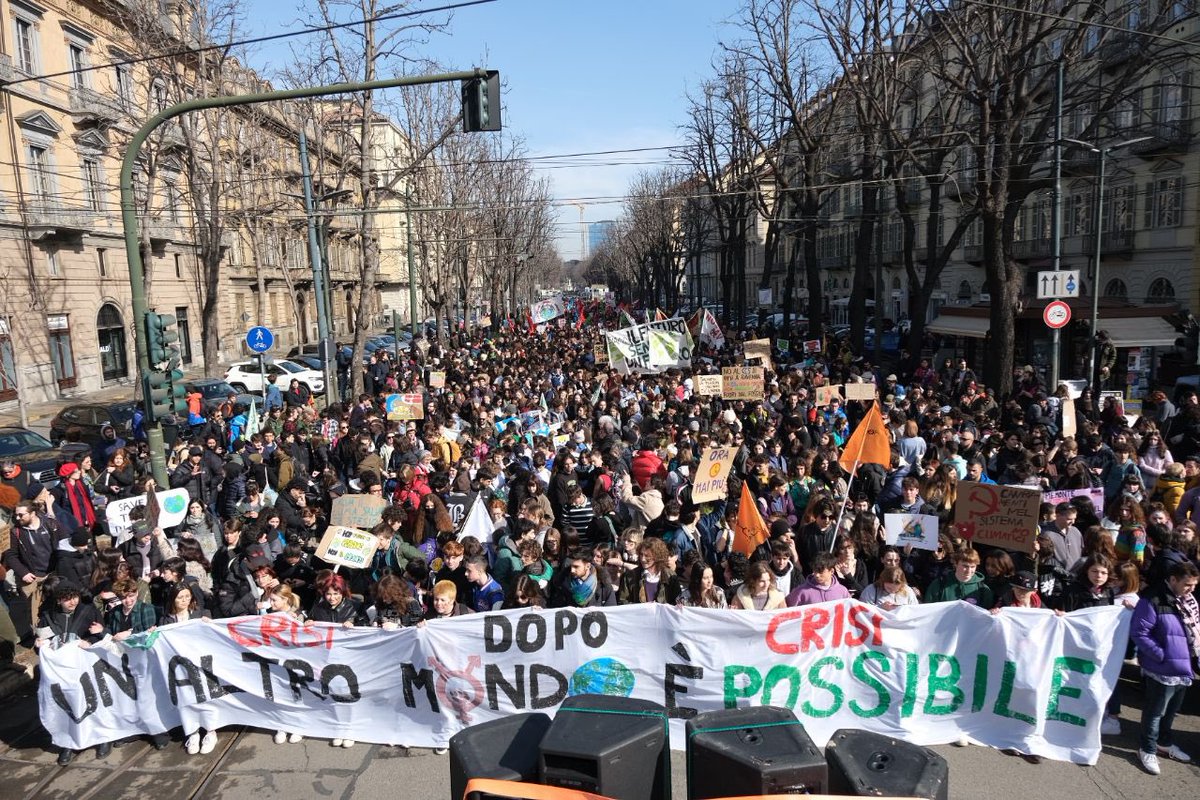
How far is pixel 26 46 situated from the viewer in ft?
94.3

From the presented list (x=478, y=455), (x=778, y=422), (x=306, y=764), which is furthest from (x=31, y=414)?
(x=306, y=764)

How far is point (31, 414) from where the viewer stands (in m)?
26.4

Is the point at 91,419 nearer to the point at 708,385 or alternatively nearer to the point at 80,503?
the point at 80,503

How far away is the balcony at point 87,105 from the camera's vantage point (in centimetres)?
3067

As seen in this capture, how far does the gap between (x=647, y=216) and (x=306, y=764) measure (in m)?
66.8

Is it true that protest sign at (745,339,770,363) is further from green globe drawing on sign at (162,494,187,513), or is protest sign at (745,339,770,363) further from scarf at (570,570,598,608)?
Answer: scarf at (570,570,598,608)

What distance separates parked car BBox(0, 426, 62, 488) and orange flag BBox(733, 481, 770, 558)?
11145 mm

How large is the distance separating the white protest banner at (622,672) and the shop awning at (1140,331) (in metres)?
16.3

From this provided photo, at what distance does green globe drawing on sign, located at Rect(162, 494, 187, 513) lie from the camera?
927 centimetres

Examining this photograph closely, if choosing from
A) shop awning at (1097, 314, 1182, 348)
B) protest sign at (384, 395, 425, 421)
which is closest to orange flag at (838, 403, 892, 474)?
protest sign at (384, 395, 425, 421)

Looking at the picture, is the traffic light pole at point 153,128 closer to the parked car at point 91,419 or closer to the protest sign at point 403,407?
the protest sign at point 403,407

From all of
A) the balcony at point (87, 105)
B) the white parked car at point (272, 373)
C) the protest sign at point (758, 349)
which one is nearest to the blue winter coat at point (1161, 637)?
the protest sign at point (758, 349)

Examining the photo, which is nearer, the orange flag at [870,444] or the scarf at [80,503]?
the orange flag at [870,444]

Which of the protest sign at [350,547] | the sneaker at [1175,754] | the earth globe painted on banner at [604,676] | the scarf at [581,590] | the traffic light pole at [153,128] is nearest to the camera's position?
the sneaker at [1175,754]
